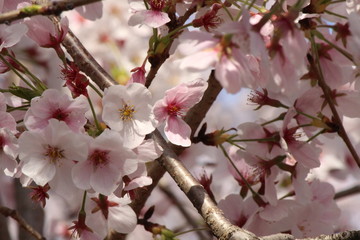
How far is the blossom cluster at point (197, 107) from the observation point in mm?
1186

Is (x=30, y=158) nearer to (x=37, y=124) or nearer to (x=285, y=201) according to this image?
(x=37, y=124)

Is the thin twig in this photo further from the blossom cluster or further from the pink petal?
the pink petal

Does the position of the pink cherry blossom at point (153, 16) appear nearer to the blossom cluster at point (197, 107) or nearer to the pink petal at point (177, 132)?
the blossom cluster at point (197, 107)

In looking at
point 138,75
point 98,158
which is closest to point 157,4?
point 138,75

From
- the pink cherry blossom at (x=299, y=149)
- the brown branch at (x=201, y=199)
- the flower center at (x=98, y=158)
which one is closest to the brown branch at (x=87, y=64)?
the brown branch at (x=201, y=199)

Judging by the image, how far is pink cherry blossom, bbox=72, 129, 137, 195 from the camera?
1.36 metres

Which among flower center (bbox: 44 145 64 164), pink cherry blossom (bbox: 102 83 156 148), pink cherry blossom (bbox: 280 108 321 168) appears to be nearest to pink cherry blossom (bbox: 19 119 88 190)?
flower center (bbox: 44 145 64 164)

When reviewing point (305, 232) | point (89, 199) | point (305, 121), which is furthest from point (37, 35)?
point (305, 232)

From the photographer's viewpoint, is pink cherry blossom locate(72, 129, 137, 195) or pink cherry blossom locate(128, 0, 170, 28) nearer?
pink cherry blossom locate(72, 129, 137, 195)

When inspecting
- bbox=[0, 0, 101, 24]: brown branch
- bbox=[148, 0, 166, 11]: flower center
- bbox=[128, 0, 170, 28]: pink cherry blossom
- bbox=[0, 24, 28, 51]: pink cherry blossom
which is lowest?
bbox=[0, 24, 28, 51]: pink cherry blossom

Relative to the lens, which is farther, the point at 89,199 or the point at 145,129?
the point at 89,199

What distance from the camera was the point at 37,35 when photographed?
1526 millimetres

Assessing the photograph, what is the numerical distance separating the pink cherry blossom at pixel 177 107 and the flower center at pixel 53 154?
24 centimetres

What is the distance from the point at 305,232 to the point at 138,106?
25.9 inches
